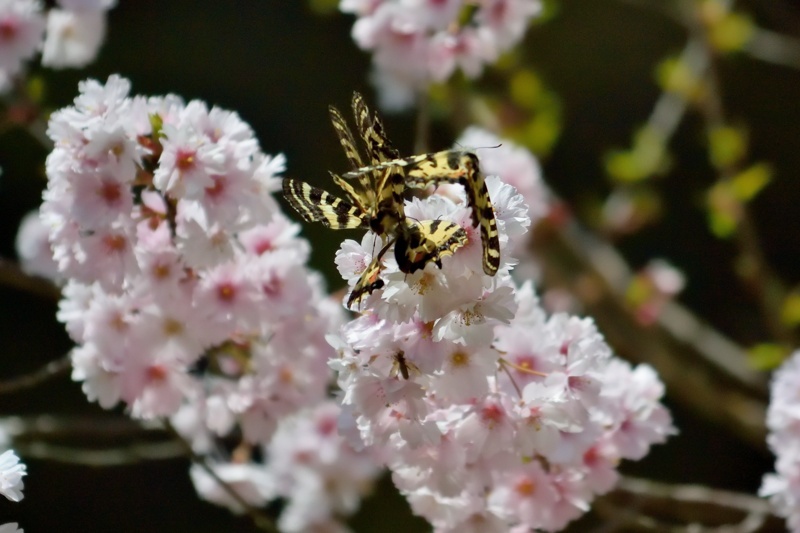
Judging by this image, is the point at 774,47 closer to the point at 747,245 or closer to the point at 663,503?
the point at 747,245

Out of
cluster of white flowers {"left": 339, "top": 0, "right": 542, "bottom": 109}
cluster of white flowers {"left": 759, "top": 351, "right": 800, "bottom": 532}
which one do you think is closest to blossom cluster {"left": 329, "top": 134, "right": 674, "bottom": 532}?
cluster of white flowers {"left": 759, "top": 351, "right": 800, "bottom": 532}

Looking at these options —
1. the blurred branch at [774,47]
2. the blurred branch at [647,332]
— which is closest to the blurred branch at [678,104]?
the blurred branch at [774,47]

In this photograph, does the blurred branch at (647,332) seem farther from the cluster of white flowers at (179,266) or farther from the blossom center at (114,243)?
the blossom center at (114,243)

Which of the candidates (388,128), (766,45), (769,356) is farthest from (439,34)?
(388,128)

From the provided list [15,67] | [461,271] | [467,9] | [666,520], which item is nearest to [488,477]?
[461,271]

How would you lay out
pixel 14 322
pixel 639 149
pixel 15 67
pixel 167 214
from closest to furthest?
pixel 167 214 → pixel 15 67 → pixel 639 149 → pixel 14 322

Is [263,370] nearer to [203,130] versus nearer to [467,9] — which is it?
[203,130]
